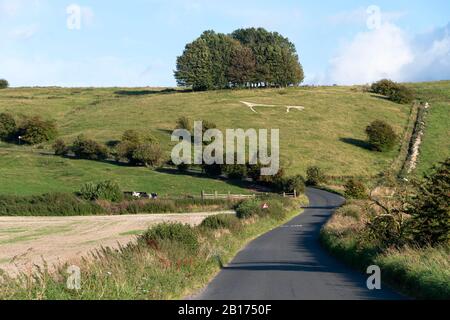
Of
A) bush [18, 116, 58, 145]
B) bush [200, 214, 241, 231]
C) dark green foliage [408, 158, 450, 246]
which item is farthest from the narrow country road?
bush [18, 116, 58, 145]

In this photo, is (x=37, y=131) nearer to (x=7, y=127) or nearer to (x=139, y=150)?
(x=7, y=127)

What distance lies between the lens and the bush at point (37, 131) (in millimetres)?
114562

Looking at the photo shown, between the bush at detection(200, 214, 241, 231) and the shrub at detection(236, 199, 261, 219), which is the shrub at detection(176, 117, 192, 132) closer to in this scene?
the shrub at detection(236, 199, 261, 219)

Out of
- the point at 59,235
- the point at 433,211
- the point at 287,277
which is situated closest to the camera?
the point at 287,277

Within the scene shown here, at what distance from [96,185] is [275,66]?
92.9 meters

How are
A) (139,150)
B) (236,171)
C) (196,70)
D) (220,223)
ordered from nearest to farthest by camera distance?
(220,223), (236,171), (139,150), (196,70)

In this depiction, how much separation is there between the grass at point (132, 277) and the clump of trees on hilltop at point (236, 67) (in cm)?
13673

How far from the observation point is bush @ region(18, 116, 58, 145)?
11456cm

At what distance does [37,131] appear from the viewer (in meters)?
115

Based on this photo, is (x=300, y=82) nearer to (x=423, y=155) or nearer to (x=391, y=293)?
(x=423, y=155)

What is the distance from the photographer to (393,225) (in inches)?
1003

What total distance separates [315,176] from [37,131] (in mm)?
46216

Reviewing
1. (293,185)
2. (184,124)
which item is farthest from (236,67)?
(293,185)
